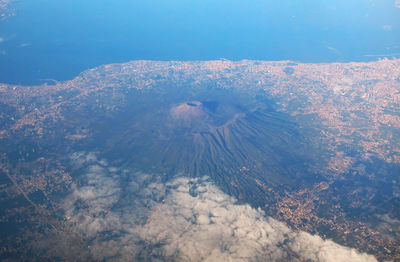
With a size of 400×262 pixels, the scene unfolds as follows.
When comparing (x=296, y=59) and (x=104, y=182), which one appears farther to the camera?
(x=296, y=59)

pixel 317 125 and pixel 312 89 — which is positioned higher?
pixel 312 89

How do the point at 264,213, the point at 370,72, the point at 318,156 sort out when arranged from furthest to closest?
1. the point at 370,72
2. the point at 318,156
3. the point at 264,213

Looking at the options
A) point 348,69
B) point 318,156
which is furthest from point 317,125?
point 348,69

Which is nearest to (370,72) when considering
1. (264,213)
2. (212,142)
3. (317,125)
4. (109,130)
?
(317,125)

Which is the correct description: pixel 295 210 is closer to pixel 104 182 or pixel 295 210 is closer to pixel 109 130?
pixel 104 182

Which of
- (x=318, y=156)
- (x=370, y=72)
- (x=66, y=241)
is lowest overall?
(x=66, y=241)

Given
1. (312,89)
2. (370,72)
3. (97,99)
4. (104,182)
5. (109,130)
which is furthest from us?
(370,72)
